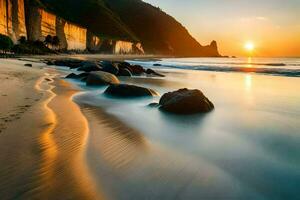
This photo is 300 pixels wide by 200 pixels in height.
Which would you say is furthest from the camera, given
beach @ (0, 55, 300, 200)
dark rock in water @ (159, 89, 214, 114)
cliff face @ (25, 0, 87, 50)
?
cliff face @ (25, 0, 87, 50)

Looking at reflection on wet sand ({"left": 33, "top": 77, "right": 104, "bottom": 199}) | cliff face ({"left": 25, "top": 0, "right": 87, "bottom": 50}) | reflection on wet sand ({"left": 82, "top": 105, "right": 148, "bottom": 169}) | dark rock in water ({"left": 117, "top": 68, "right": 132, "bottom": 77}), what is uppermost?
cliff face ({"left": 25, "top": 0, "right": 87, "bottom": 50})

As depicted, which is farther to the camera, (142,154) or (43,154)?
(142,154)

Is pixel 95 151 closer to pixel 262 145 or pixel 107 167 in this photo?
pixel 107 167

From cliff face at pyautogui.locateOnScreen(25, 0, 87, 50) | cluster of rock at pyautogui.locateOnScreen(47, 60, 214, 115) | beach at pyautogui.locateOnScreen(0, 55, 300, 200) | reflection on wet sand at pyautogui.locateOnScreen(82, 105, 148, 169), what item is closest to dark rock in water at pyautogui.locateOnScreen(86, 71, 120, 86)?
cluster of rock at pyautogui.locateOnScreen(47, 60, 214, 115)

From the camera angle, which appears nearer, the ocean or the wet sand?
the wet sand

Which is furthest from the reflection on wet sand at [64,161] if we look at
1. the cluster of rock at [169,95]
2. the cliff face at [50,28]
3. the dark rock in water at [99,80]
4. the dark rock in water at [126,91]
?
the cliff face at [50,28]

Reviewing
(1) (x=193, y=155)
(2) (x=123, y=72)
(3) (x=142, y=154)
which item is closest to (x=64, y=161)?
(3) (x=142, y=154)

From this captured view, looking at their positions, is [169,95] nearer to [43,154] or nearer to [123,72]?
[43,154]

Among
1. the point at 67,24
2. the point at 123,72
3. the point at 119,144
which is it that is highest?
the point at 67,24

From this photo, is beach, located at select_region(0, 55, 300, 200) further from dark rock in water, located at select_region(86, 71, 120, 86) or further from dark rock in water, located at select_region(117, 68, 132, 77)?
dark rock in water, located at select_region(117, 68, 132, 77)

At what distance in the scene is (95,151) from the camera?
446cm

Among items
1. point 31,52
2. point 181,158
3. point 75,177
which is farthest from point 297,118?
point 31,52

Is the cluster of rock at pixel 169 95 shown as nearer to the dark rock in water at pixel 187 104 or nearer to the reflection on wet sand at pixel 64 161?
the dark rock in water at pixel 187 104

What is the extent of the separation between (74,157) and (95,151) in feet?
1.30
